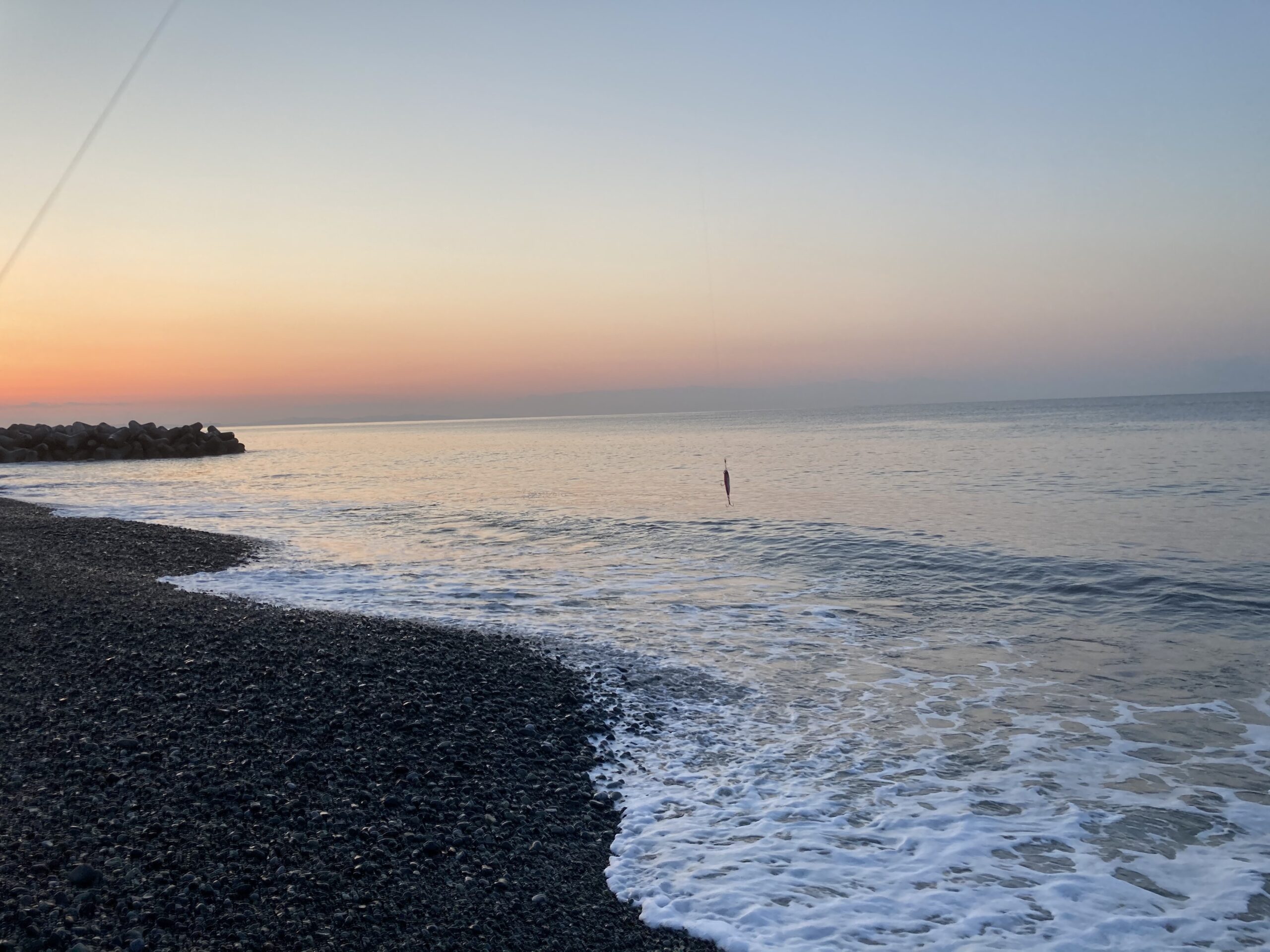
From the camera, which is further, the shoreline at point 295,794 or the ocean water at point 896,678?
the ocean water at point 896,678

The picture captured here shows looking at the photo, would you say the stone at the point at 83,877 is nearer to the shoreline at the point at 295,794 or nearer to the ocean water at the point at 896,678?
the shoreline at the point at 295,794

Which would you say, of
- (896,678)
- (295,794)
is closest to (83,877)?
(295,794)

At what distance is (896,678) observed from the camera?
954 cm

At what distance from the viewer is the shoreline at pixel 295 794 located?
438 cm

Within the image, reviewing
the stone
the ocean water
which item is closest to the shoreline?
the stone

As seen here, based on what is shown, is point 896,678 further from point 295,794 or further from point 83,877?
point 83,877

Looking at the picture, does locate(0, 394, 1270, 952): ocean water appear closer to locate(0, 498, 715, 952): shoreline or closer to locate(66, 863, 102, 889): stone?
locate(0, 498, 715, 952): shoreline

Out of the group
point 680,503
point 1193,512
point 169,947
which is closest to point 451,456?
point 680,503

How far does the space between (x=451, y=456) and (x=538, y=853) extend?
63864mm

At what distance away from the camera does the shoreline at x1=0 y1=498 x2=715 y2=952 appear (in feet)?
14.4

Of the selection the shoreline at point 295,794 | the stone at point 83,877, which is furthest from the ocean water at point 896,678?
the stone at point 83,877

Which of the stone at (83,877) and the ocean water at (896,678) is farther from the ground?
the stone at (83,877)

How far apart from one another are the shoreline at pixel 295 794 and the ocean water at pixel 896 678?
2.19ft

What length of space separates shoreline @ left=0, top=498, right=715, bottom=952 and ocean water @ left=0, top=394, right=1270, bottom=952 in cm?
67
